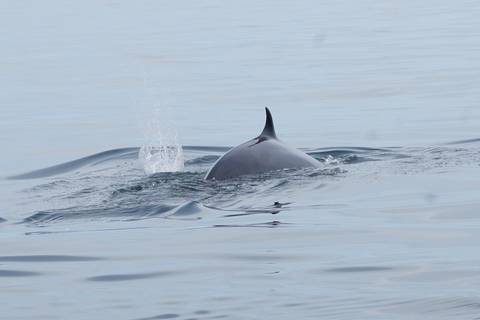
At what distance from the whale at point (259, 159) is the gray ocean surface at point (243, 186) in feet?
0.45

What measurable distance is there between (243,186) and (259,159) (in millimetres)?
531

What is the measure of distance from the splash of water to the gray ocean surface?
0.28 feet

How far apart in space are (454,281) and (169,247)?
8.07 feet

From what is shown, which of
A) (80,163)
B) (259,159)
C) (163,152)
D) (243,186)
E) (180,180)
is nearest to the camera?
(243,186)

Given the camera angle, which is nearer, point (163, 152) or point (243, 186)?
point (243, 186)

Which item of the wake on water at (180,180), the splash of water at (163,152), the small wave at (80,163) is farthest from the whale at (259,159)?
the small wave at (80,163)

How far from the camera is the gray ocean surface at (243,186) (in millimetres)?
8148

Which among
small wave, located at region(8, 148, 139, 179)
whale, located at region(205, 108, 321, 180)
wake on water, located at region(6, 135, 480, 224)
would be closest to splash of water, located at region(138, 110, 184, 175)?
wake on water, located at region(6, 135, 480, 224)

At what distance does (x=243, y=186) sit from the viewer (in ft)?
39.4

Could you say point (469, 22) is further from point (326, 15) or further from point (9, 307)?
point (9, 307)

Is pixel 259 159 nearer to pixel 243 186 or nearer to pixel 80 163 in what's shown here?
pixel 243 186

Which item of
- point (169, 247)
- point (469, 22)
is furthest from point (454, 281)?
point (469, 22)

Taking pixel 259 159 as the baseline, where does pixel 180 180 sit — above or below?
below

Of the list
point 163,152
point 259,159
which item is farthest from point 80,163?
point 259,159
